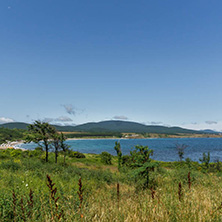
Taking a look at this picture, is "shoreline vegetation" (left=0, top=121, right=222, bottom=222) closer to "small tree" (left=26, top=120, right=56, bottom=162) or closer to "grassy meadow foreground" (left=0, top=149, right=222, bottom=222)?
"grassy meadow foreground" (left=0, top=149, right=222, bottom=222)

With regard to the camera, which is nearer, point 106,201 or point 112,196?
point 106,201

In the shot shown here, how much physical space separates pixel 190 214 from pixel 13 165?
51.6ft

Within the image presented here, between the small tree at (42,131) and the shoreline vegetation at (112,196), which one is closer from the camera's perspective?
the shoreline vegetation at (112,196)

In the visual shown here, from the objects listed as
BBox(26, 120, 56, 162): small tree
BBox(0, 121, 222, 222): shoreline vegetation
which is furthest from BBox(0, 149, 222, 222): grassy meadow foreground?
BBox(26, 120, 56, 162): small tree

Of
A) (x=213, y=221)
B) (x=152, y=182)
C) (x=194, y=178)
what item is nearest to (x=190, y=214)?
(x=213, y=221)

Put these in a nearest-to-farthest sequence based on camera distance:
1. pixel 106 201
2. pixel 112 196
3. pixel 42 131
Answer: pixel 106 201, pixel 112 196, pixel 42 131

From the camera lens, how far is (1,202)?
5469 mm

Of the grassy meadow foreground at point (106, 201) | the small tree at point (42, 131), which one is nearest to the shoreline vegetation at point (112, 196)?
the grassy meadow foreground at point (106, 201)

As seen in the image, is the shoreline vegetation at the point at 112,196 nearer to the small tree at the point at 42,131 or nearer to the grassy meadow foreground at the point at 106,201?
the grassy meadow foreground at the point at 106,201

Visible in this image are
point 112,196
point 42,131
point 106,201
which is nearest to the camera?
point 106,201

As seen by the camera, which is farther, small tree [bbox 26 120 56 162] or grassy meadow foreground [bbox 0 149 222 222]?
small tree [bbox 26 120 56 162]

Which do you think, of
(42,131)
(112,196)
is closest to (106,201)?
(112,196)

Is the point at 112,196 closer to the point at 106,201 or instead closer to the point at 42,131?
the point at 106,201

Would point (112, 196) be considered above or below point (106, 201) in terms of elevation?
below
